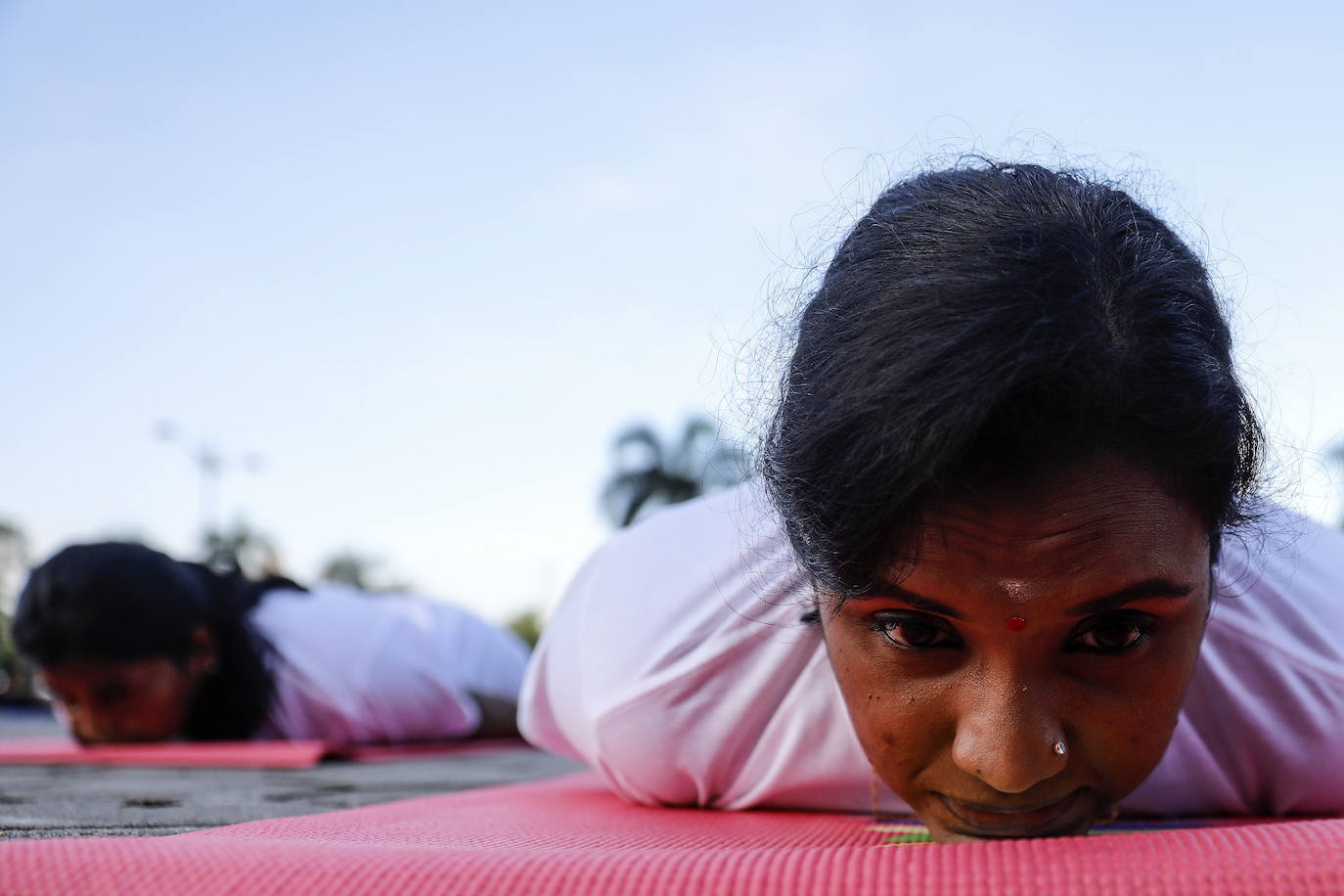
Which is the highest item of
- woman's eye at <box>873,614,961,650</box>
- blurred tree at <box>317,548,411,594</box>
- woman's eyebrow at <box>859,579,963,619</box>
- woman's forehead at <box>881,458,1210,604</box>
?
woman's forehead at <box>881,458,1210,604</box>

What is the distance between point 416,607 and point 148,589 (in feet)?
3.82

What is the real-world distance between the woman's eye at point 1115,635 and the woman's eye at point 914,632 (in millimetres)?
132

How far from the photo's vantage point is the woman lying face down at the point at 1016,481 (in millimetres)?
1239

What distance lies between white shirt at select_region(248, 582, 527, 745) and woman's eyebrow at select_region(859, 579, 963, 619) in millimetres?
3687

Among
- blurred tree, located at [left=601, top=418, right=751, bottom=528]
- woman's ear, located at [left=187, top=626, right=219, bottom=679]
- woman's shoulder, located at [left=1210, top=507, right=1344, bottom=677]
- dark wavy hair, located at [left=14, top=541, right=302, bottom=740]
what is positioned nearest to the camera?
woman's shoulder, located at [left=1210, top=507, right=1344, bottom=677]

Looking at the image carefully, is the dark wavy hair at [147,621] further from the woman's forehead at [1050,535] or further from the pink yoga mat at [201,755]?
the woman's forehead at [1050,535]

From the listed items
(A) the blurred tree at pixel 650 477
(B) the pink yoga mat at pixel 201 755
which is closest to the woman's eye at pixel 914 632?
(B) the pink yoga mat at pixel 201 755

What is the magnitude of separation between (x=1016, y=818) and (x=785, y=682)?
584 millimetres

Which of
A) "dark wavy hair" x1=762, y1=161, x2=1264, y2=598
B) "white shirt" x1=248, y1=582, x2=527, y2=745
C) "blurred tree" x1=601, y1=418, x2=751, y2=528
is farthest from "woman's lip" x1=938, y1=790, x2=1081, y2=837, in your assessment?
"blurred tree" x1=601, y1=418, x2=751, y2=528

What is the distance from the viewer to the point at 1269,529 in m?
1.83

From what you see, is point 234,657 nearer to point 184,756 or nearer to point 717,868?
point 184,756

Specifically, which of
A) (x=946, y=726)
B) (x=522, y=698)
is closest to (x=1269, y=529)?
(x=946, y=726)

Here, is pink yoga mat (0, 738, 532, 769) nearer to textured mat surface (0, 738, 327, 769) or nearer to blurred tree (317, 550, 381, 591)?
textured mat surface (0, 738, 327, 769)

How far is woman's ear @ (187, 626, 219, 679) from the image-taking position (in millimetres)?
4570
